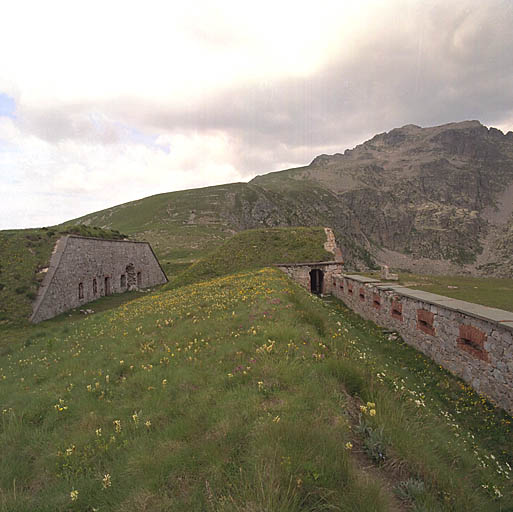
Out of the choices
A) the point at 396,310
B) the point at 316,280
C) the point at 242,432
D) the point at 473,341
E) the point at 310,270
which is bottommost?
the point at 316,280

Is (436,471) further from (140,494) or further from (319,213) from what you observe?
(319,213)

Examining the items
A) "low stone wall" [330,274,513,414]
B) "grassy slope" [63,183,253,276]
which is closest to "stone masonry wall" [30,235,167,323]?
"grassy slope" [63,183,253,276]

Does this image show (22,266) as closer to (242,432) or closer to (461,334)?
(242,432)

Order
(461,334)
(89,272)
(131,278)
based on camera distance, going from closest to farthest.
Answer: (461,334)
(89,272)
(131,278)

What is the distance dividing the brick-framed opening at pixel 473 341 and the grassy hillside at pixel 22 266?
28628mm

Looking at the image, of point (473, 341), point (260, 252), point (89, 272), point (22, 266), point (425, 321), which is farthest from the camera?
point (260, 252)

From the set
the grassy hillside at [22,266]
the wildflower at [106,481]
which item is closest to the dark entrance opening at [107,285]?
the grassy hillside at [22,266]

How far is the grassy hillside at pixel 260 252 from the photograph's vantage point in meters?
30.7

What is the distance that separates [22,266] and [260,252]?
74.6ft

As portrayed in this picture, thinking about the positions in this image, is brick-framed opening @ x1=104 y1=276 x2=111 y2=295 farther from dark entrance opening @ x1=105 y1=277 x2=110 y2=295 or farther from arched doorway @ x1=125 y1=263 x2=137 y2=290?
arched doorway @ x1=125 y1=263 x2=137 y2=290

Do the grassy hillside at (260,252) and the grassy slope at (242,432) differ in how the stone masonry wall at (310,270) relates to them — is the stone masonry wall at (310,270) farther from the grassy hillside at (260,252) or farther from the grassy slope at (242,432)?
the grassy slope at (242,432)

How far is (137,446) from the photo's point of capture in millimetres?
5352

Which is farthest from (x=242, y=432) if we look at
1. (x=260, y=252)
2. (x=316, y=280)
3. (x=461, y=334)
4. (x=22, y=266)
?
(x=22, y=266)

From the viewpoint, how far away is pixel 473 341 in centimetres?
1073
